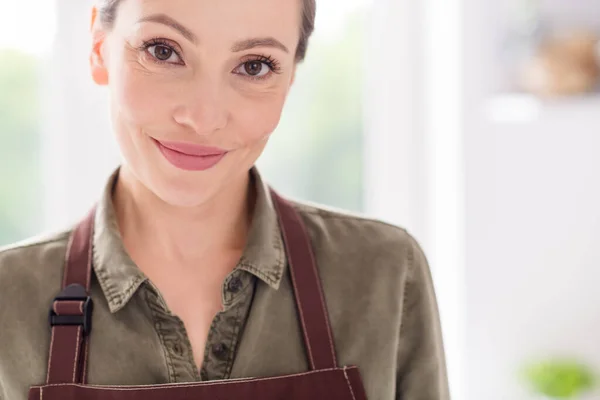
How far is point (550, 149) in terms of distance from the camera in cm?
253

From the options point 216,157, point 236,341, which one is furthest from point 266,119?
point 236,341

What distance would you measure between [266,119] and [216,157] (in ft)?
0.31

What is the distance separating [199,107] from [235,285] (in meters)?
0.31

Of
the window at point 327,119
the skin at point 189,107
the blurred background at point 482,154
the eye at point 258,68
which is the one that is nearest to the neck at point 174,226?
the skin at point 189,107

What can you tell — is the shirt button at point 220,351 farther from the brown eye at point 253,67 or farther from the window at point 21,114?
the window at point 21,114

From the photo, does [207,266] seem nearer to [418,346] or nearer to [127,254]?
[127,254]

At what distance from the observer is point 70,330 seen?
1284 mm

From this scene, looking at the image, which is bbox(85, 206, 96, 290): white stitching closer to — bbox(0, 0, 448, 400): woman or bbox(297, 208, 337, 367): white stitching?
bbox(0, 0, 448, 400): woman

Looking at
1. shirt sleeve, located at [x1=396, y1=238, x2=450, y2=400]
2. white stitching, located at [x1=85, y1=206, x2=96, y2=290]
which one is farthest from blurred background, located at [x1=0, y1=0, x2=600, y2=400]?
white stitching, located at [x1=85, y1=206, x2=96, y2=290]

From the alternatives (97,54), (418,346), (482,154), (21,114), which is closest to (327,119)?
(482,154)

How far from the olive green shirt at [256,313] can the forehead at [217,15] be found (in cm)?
33

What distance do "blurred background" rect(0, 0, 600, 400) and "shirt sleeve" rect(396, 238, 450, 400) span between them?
1.13 metres

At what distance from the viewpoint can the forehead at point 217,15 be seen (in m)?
1.16

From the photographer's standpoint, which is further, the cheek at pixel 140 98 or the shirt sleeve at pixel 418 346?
the shirt sleeve at pixel 418 346
